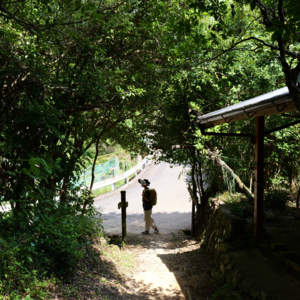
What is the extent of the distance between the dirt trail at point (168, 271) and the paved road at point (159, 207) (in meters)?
1.53

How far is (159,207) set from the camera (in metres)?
14.1

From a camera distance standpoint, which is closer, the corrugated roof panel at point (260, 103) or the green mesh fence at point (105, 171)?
the corrugated roof panel at point (260, 103)

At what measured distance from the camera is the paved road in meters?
11.2

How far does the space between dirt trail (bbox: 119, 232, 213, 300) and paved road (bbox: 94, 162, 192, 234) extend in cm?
153

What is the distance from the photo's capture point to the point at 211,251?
22.8 ft

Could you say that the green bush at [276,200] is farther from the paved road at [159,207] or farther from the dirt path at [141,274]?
the paved road at [159,207]

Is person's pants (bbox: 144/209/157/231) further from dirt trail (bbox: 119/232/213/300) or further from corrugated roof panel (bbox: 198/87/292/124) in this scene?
corrugated roof panel (bbox: 198/87/292/124)

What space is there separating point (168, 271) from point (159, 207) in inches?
293

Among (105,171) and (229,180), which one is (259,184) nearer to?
(229,180)

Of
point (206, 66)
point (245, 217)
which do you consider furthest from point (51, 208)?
point (206, 66)

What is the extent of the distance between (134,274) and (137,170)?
15.2 meters

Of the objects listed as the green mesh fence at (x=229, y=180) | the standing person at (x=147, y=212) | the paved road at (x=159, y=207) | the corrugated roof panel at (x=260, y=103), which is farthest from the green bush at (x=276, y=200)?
the paved road at (x=159, y=207)

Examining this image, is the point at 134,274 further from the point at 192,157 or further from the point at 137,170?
the point at 137,170

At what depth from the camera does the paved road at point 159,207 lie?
11.2 meters
